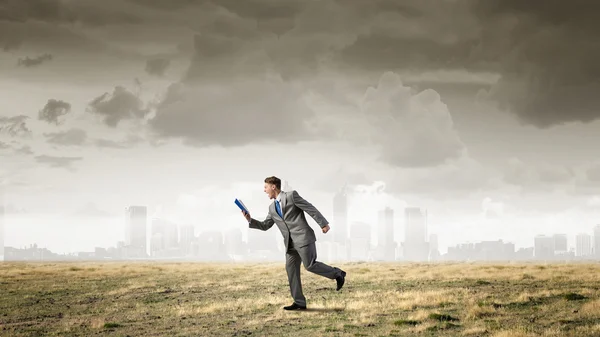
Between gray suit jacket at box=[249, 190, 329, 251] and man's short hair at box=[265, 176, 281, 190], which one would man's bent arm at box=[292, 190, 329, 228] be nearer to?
gray suit jacket at box=[249, 190, 329, 251]

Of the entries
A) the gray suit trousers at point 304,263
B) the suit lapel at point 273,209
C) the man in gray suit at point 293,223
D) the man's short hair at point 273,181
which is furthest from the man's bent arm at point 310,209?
the gray suit trousers at point 304,263

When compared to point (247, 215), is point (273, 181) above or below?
above

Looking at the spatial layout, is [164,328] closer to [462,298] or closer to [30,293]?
[462,298]

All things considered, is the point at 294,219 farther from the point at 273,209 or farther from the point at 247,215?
the point at 247,215

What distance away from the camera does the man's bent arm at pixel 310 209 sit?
1466cm

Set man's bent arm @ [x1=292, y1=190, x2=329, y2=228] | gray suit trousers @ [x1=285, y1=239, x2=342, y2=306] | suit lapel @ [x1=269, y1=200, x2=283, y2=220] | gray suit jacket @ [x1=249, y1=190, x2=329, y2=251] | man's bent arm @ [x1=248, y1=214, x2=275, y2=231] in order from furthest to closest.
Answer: man's bent arm @ [x1=248, y1=214, x2=275, y2=231] → suit lapel @ [x1=269, y1=200, x2=283, y2=220] → gray suit trousers @ [x1=285, y1=239, x2=342, y2=306] → gray suit jacket @ [x1=249, y1=190, x2=329, y2=251] → man's bent arm @ [x1=292, y1=190, x2=329, y2=228]

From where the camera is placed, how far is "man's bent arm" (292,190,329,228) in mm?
14664

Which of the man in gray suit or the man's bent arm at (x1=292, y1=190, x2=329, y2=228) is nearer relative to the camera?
the man's bent arm at (x1=292, y1=190, x2=329, y2=228)

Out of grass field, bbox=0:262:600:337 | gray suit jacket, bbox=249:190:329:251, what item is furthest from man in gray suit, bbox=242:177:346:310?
grass field, bbox=0:262:600:337

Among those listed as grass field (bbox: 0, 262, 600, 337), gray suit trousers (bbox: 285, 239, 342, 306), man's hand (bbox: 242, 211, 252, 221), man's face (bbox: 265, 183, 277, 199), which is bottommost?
grass field (bbox: 0, 262, 600, 337)

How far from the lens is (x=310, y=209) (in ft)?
48.9

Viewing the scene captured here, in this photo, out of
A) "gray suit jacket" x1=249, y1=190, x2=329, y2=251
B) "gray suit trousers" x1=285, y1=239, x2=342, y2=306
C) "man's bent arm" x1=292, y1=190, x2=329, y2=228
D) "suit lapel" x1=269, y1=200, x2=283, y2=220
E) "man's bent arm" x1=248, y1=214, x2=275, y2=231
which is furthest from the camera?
"man's bent arm" x1=248, y1=214, x2=275, y2=231

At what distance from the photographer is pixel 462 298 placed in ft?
68.9

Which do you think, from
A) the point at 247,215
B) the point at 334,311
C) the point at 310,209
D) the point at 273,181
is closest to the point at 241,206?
the point at 247,215
